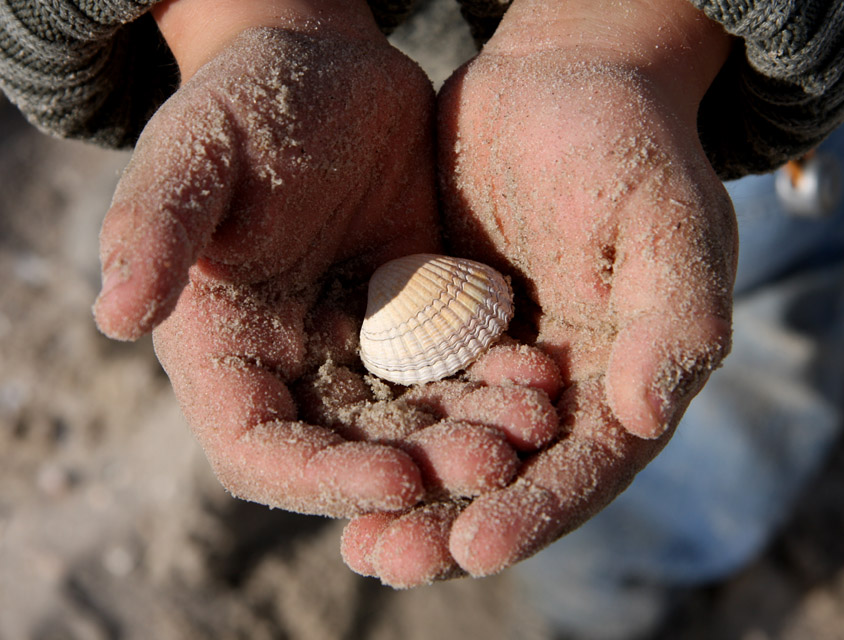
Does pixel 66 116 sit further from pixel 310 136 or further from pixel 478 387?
pixel 478 387

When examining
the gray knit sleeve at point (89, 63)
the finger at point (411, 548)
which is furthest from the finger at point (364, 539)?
the gray knit sleeve at point (89, 63)

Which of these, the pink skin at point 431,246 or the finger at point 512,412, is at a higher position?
the pink skin at point 431,246

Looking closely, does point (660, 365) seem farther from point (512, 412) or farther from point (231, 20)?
point (231, 20)

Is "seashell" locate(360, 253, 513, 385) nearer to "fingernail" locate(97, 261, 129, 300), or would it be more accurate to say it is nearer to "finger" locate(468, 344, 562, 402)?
"finger" locate(468, 344, 562, 402)

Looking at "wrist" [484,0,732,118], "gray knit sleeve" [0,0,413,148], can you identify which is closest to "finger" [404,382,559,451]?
"wrist" [484,0,732,118]

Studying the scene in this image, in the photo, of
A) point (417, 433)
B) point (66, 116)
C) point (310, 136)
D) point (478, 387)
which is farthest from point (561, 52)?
point (66, 116)

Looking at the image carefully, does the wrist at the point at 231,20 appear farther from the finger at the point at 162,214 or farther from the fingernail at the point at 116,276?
the fingernail at the point at 116,276
